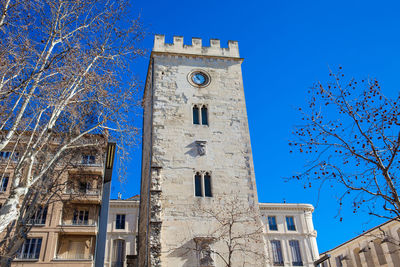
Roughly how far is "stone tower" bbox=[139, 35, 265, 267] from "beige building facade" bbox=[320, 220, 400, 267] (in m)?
18.3

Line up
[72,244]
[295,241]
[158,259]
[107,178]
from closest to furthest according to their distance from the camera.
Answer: [107,178], [158,259], [72,244], [295,241]

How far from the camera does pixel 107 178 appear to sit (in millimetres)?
7457

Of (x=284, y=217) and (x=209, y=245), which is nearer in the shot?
(x=209, y=245)

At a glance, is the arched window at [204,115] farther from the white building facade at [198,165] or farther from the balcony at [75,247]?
the balcony at [75,247]

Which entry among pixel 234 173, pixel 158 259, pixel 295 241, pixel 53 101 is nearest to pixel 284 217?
pixel 295 241

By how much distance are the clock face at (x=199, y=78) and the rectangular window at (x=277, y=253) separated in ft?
71.6

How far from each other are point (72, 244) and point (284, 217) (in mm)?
22044

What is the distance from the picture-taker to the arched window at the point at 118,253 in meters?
32.8

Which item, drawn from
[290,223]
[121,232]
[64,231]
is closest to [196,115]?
[64,231]

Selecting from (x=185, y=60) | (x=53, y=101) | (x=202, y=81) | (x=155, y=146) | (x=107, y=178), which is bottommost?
(x=107, y=178)

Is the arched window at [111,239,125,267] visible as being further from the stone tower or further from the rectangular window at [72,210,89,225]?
the stone tower

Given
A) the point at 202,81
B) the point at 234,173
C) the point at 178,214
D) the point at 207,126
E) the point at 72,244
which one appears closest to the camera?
the point at 178,214

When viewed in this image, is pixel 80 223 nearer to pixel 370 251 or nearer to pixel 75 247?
pixel 75 247

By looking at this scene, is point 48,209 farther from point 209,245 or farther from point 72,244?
point 209,245
